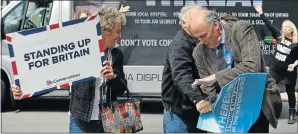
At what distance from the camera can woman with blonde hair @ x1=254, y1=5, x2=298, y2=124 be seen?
8719 mm

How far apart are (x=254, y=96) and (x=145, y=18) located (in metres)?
6.20

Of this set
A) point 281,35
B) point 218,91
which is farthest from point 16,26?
point 218,91

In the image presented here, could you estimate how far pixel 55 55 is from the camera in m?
3.53

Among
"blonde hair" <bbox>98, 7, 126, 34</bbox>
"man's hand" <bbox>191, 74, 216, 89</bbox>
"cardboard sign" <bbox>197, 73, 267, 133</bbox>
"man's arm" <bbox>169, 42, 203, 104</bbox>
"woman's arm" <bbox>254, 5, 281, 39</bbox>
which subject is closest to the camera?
"cardboard sign" <bbox>197, 73, 267, 133</bbox>

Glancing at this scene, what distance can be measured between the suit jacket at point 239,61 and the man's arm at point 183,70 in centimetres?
8

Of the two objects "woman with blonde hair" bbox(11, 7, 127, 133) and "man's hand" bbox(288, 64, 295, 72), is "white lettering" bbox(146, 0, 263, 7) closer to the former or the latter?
"man's hand" bbox(288, 64, 295, 72)

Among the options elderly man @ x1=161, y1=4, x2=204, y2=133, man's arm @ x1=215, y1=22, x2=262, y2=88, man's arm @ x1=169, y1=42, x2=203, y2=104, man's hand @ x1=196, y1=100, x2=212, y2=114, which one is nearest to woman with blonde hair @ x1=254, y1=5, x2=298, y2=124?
elderly man @ x1=161, y1=4, x2=204, y2=133

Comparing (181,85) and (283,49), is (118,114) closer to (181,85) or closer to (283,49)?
(181,85)

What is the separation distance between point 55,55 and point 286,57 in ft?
19.2

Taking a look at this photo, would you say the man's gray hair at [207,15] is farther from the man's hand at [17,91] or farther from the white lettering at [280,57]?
the white lettering at [280,57]

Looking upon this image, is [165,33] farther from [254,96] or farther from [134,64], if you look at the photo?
[254,96]

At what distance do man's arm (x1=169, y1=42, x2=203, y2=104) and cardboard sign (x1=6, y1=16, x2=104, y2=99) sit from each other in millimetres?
476

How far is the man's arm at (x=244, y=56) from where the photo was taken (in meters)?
3.31

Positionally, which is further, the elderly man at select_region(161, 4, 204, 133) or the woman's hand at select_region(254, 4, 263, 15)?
the woman's hand at select_region(254, 4, 263, 15)
